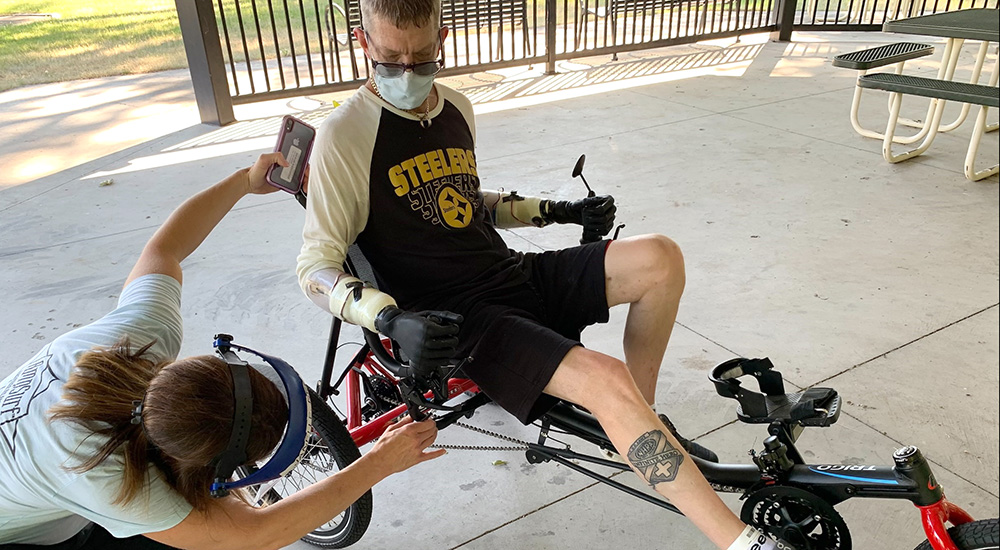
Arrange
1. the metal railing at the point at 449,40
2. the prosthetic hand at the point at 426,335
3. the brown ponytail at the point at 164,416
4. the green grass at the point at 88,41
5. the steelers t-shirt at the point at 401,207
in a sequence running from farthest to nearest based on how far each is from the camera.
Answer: the green grass at the point at 88,41
the metal railing at the point at 449,40
the steelers t-shirt at the point at 401,207
the prosthetic hand at the point at 426,335
the brown ponytail at the point at 164,416

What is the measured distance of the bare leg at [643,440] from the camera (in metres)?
1.47

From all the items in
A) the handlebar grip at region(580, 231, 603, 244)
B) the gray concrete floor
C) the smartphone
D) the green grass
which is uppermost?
the smartphone

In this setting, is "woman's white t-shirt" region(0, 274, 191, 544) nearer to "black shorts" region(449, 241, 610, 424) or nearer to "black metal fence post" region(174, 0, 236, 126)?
"black shorts" region(449, 241, 610, 424)

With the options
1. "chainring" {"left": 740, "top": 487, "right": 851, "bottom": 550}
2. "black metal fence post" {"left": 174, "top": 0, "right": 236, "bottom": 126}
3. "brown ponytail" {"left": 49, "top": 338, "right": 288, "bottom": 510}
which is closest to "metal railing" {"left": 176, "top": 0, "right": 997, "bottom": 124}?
"black metal fence post" {"left": 174, "top": 0, "right": 236, "bottom": 126}

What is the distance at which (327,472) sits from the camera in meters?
1.98

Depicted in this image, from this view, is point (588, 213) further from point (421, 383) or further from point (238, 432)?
point (238, 432)

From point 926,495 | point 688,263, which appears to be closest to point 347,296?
point 926,495

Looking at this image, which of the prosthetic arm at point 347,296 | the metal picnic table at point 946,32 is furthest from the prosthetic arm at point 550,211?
the metal picnic table at point 946,32

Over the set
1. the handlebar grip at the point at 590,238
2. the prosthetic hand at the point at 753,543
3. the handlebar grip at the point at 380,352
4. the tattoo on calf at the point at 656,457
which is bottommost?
the prosthetic hand at the point at 753,543

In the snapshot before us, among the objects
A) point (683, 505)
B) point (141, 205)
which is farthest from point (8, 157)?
point (683, 505)

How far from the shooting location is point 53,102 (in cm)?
669

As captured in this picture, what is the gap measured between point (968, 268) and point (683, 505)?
2390mm

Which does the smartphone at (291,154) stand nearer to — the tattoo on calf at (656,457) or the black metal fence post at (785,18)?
the tattoo on calf at (656,457)

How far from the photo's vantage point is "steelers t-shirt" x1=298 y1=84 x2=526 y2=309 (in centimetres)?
172
